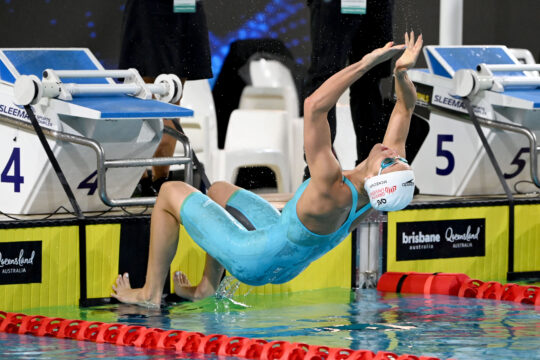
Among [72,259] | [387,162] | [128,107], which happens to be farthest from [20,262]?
[387,162]

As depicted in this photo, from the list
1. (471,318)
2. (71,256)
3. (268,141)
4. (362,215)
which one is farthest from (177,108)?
(268,141)

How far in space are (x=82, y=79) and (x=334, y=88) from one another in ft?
6.92

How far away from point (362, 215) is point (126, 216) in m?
1.50

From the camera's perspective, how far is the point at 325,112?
539 cm

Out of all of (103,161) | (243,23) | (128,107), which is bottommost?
(103,161)

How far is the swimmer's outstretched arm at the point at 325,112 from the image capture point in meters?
5.16

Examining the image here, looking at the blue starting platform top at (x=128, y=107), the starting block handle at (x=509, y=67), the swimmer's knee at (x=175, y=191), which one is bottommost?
A: the swimmer's knee at (x=175, y=191)

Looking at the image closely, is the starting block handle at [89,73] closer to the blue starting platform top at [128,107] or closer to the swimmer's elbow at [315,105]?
the blue starting platform top at [128,107]

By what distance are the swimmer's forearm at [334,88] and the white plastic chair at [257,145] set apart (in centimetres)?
355

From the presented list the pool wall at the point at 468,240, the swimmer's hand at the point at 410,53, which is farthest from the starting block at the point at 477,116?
the swimmer's hand at the point at 410,53

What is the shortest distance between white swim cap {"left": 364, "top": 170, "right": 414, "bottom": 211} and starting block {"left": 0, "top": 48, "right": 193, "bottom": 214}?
1.49 m

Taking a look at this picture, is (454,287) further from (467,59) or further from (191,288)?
(467,59)

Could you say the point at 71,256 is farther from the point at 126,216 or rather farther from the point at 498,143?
the point at 498,143

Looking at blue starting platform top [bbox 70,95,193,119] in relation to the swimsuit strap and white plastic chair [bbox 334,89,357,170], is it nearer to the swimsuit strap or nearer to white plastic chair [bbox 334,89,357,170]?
the swimsuit strap
